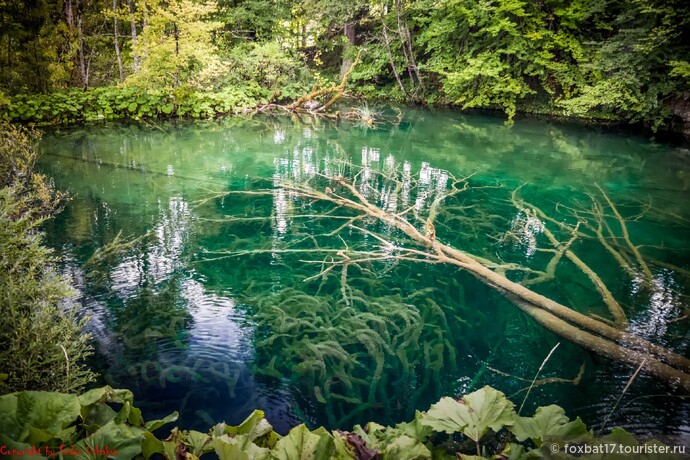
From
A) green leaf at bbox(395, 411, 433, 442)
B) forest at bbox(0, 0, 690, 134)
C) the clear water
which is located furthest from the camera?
forest at bbox(0, 0, 690, 134)

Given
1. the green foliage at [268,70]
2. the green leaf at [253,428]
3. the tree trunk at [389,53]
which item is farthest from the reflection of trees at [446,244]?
the tree trunk at [389,53]

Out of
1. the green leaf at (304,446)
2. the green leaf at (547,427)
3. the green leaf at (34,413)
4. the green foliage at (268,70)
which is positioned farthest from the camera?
the green foliage at (268,70)

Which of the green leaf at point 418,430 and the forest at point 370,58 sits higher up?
the forest at point 370,58

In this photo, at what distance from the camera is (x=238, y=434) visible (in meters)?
1.87

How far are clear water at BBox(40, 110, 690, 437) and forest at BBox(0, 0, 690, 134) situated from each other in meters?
5.10

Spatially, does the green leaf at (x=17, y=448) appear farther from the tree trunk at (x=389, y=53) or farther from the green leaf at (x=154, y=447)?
the tree trunk at (x=389, y=53)

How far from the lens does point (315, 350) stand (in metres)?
3.87

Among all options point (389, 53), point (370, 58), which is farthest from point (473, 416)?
point (370, 58)

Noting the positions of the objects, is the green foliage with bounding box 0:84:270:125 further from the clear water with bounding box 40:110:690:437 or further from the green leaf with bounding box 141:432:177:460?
the green leaf with bounding box 141:432:177:460

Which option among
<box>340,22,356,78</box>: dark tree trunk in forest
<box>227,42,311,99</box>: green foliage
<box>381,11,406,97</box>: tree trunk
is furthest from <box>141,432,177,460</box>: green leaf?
<box>340,22,356,78</box>: dark tree trunk in forest

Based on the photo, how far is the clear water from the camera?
3480 millimetres

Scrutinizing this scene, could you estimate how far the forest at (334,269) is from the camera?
6.66ft

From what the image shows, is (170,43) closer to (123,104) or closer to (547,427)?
(123,104)

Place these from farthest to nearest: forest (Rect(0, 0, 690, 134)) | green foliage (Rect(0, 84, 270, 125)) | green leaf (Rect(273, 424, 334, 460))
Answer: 1. forest (Rect(0, 0, 690, 134))
2. green foliage (Rect(0, 84, 270, 125))
3. green leaf (Rect(273, 424, 334, 460))
